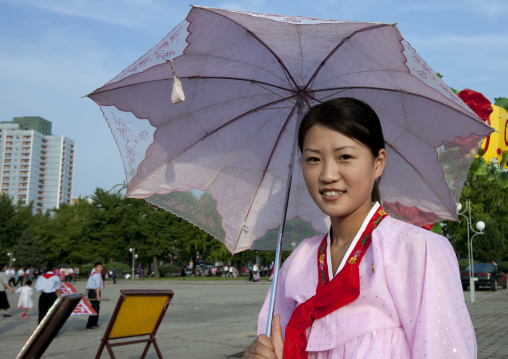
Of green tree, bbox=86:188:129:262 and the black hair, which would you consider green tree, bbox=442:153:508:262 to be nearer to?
green tree, bbox=86:188:129:262

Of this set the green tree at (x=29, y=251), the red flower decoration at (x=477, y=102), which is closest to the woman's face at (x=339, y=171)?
the red flower decoration at (x=477, y=102)

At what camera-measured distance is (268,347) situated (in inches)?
74.1

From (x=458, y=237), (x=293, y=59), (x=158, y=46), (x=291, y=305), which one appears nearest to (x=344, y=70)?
(x=293, y=59)

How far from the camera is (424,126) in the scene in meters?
2.78

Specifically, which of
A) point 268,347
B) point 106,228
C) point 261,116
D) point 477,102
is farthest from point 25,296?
point 106,228

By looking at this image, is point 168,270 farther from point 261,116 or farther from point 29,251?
point 261,116

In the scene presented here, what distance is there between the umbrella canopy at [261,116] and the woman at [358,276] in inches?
24.5

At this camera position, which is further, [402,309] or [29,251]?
[29,251]

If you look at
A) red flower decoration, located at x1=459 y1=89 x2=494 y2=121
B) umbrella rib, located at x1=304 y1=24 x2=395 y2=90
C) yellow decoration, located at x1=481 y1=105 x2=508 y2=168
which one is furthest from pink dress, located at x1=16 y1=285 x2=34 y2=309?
umbrella rib, located at x1=304 y1=24 x2=395 y2=90

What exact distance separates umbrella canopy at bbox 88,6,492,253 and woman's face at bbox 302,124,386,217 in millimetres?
626

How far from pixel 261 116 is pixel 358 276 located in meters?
1.59

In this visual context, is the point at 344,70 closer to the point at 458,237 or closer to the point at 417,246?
the point at 417,246

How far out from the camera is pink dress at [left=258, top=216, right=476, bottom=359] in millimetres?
1553

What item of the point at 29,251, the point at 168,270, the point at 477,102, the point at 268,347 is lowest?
the point at 268,347
